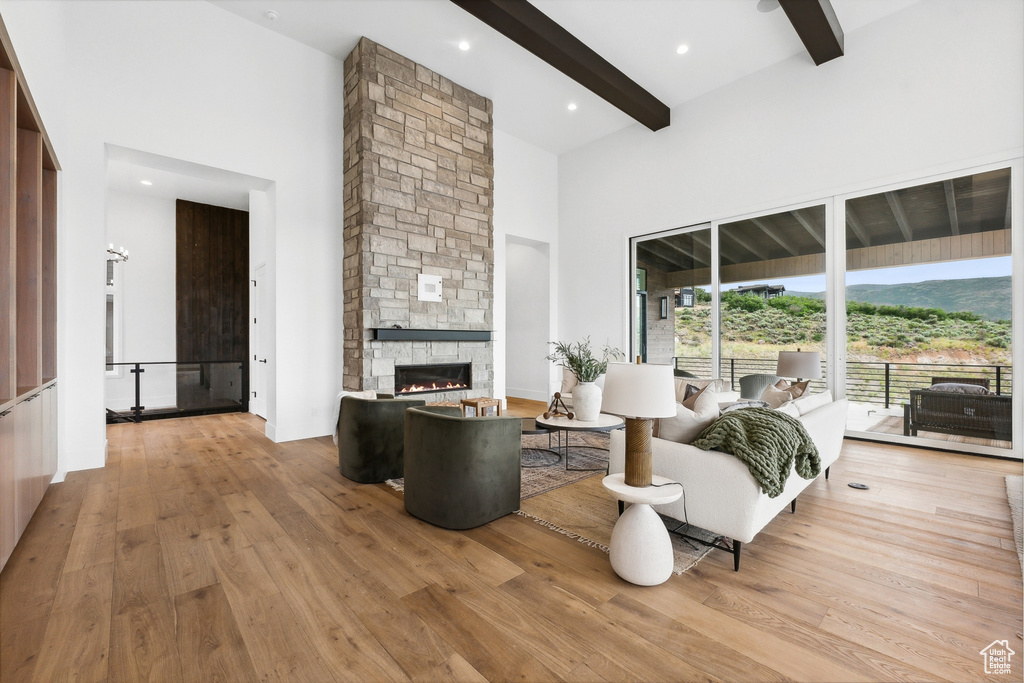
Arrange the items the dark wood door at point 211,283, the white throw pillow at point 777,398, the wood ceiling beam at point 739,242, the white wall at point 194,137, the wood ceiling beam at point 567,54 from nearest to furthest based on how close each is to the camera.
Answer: the white throw pillow at point 777,398
the white wall at point 194,137
the wood ceiling beam at point 567,54
the wood ceiling beam at point 739,242
the dark wood door at point 211,283

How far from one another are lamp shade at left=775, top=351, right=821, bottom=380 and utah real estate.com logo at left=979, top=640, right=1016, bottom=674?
312 centimetres

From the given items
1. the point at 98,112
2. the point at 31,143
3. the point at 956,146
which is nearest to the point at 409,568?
the point at 31,143

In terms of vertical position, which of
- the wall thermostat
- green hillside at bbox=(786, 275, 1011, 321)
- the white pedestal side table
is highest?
the wall thermostat

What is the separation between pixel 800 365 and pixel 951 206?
1939 millimetres

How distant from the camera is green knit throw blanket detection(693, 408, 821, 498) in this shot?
1.92 meters

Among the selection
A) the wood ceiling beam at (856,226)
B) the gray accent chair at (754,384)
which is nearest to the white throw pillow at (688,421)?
the gray accent chair at (754,384)

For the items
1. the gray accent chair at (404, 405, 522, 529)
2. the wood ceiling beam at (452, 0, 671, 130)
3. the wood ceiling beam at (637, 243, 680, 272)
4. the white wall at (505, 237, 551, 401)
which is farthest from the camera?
the white wall at (505, 237, 551, 401)

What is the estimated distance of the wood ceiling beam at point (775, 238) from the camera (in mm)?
5141

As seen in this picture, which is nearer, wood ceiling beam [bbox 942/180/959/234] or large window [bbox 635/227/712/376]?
wood ceiling beam [bbox 942/180/959/234]

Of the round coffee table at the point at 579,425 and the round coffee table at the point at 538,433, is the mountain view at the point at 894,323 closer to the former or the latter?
the round coffee table at the point at 579,425

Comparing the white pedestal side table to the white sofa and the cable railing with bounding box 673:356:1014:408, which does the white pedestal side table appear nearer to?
the white sofa

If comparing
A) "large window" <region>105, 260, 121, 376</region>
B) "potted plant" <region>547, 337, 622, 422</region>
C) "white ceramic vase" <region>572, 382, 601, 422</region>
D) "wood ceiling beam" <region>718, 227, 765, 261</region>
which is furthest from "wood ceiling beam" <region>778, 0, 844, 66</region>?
"large window" <region>105, 260, 121, 376</region>

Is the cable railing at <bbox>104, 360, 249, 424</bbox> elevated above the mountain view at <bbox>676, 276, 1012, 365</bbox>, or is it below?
below

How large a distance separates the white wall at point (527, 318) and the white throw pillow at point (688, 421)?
4927 mm
